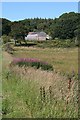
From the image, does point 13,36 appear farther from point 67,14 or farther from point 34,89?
point 34,89

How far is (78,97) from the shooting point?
6402 mm

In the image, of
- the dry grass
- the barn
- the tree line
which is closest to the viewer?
the dry grass

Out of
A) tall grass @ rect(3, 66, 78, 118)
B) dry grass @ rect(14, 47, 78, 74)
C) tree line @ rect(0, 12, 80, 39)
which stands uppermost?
tree line @ rect(0, 12, 80, 39)

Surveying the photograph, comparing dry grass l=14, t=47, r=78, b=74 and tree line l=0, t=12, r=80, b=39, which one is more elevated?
tree line l=0, t=12, r=80, b=39

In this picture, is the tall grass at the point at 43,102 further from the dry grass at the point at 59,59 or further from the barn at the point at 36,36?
the barn at the point at 36,36

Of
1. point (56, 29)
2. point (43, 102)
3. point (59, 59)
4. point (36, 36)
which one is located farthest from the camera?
point (36, 36)

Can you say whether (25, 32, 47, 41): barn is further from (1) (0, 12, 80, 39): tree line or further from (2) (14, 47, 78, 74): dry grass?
(2) (14, 47, 78, 74): dry grass

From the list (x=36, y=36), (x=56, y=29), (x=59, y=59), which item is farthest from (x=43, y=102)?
(x=36, y=36)

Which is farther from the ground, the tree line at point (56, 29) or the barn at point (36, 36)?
the tree line at point (56, 29)

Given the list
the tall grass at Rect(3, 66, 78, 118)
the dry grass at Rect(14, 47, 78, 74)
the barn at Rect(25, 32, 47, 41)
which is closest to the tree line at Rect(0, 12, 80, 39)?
the barn at Rect(25, 32, 47, 41)

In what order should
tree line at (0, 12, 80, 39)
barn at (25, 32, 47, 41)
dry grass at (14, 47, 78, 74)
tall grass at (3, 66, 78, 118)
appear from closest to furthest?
tall grass at (3, 66, 78, 118), dry grass at (14, 47, 78, 74), tree line at (0, 12, 80, 39), barn at (25, 32, 47, 41)

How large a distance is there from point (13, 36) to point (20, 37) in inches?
76.3

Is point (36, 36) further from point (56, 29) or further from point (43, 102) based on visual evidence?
point (43, 102)

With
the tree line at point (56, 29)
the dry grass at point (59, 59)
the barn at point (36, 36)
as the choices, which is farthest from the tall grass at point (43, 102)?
the barn at point (36, 36)
